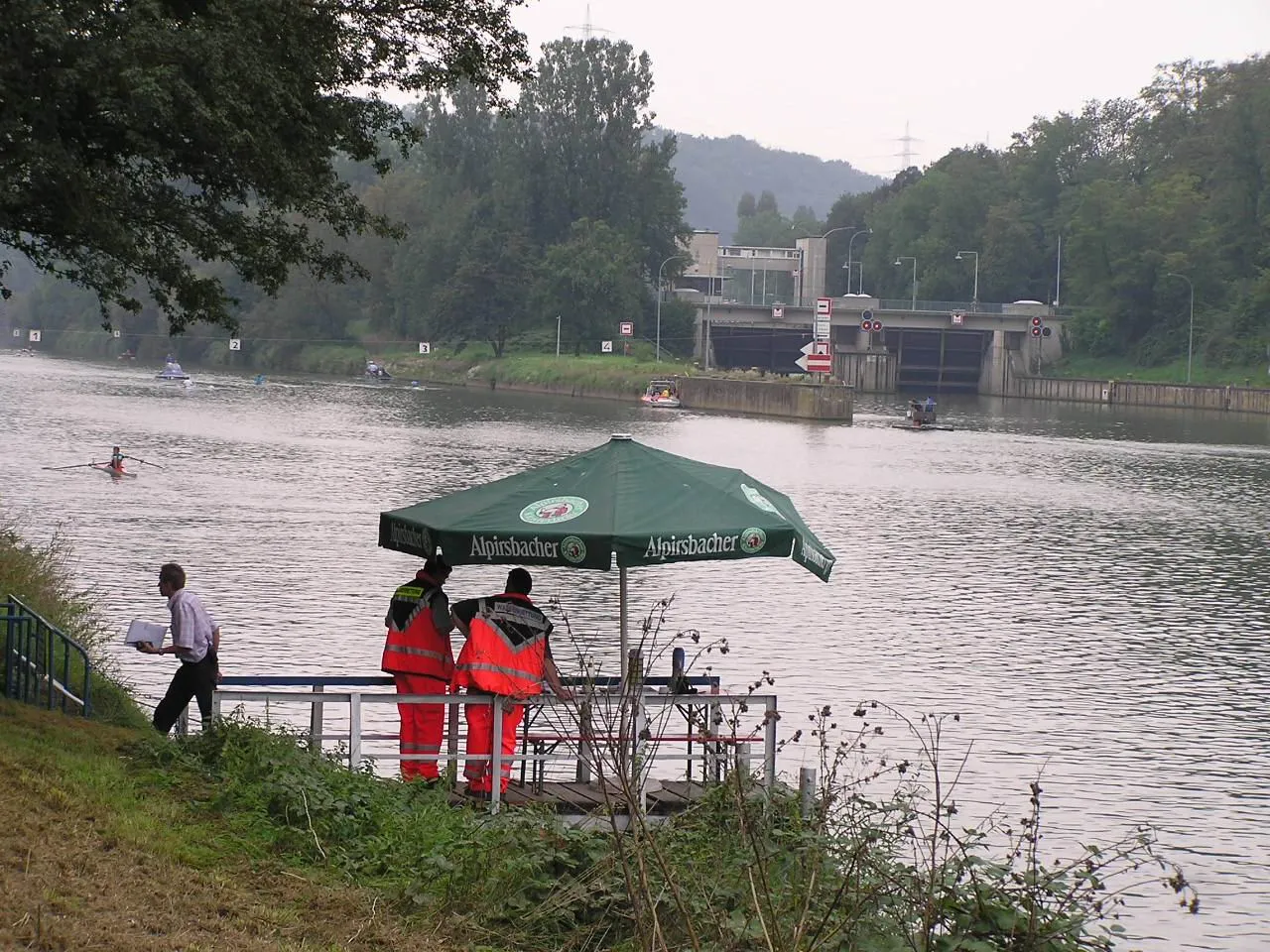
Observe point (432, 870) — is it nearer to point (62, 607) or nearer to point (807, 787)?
point (807, 787)

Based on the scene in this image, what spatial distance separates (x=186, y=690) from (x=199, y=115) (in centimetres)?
450

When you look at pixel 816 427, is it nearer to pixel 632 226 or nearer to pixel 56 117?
pixel 632 226

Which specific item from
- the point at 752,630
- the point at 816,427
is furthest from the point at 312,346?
the point at 752,630

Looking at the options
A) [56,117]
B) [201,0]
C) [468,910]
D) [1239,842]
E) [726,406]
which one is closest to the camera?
[468,910]

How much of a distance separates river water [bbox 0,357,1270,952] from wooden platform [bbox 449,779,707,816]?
429 cm

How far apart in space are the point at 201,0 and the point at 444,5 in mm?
2845

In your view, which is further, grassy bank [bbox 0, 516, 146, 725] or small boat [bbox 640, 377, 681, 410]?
small boat [bbox 640, 377, 681, 410]

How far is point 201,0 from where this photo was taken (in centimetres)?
1530

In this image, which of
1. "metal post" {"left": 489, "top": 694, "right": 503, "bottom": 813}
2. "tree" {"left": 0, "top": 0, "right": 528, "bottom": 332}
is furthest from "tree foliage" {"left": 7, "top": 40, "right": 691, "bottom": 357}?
"metal post" {"left": 489, "top": 694, "right": 503, "bottom": 813}

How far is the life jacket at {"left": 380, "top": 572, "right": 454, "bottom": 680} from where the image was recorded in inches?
479

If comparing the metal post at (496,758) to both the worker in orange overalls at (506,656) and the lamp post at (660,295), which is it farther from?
the lamp post at (660,295)

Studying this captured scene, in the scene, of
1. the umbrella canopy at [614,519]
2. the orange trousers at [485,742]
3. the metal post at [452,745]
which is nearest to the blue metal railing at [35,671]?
the metal post at [452,745]

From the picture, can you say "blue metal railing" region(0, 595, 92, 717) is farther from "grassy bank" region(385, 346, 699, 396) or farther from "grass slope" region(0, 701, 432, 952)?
"grassy bank" region(385, 346, 699, 396)

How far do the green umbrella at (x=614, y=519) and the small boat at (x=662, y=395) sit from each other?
91001 millimetres
